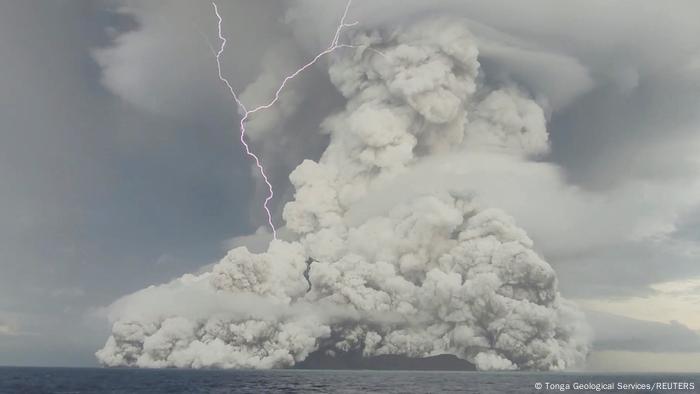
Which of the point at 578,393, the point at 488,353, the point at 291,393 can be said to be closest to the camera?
the point at 291,393

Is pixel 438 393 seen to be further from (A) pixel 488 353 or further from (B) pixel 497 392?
(A) pixel 488 353

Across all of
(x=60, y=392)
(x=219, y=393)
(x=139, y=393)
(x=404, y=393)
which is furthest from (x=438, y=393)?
(x=60, y=392)

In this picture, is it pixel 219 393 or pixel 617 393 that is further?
pixel 617 393

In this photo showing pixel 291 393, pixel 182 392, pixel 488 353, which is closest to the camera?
pixel 291 393

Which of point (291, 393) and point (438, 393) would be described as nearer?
point (291, 393)

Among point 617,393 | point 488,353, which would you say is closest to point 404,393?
point 617,393

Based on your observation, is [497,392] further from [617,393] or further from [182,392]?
[182,392]

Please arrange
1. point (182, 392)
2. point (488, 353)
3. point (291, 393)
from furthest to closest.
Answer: point (488, 353), point (182, 392), point (291, 393)

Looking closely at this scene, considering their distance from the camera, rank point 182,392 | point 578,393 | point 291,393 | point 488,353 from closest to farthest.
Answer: point 291,393, point 182,392, point 578,393, point 488,353
